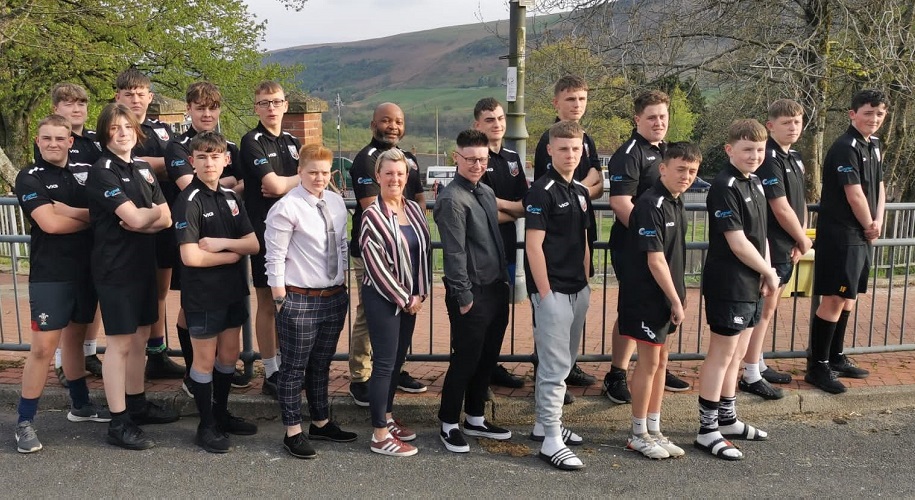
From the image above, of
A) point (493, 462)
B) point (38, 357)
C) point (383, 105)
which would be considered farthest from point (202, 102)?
point (493, 462)

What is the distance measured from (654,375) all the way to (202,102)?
333 centimetres

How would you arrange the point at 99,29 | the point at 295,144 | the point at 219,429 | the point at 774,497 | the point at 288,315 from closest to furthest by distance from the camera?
1. the point at 774,497
2. the point at 288,315
3. the point at 219,429
4. the point at 295,144
5. the point at 99,29

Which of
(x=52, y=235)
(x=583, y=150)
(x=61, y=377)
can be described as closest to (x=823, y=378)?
(x=583, y=150)

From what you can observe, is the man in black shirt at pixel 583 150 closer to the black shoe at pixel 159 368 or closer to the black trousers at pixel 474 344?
the black trousers at pixel 474 344

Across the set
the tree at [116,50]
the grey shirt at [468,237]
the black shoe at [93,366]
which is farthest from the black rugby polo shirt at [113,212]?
the tree at [116,50]

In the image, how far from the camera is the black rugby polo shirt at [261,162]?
16.3ft

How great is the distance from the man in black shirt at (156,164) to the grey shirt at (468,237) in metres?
2.01

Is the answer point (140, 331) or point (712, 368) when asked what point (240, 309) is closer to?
point (140, 331)

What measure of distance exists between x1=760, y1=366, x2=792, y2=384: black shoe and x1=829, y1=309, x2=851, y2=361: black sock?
1.39 feet

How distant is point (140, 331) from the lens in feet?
16.2

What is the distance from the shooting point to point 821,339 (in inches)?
218

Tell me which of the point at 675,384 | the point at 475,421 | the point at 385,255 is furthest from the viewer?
the point at 675,384

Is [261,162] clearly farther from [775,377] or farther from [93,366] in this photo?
[775,377]

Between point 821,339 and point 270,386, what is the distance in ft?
12.7
